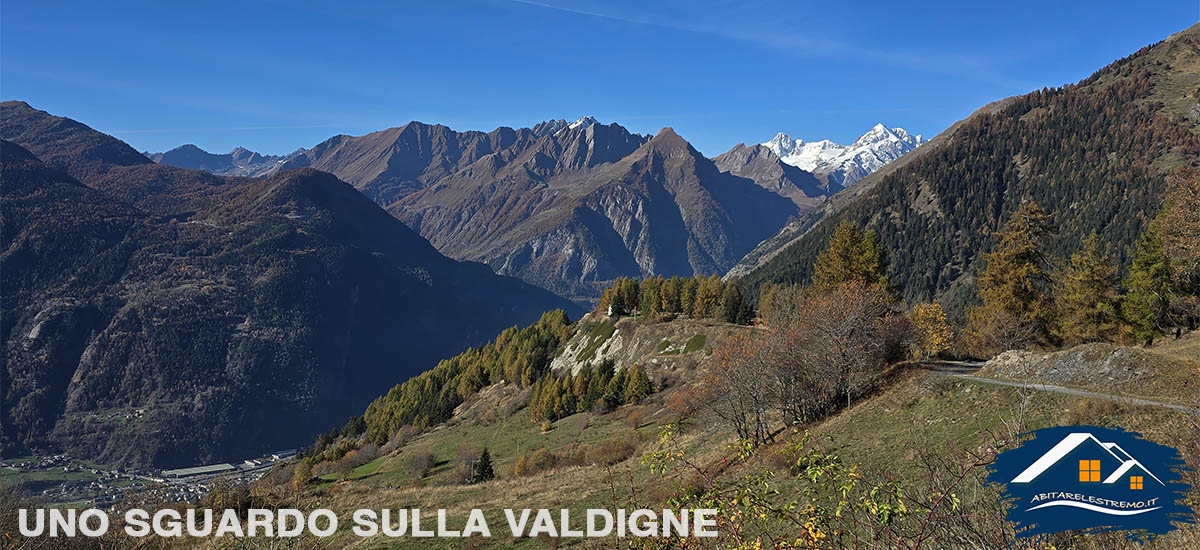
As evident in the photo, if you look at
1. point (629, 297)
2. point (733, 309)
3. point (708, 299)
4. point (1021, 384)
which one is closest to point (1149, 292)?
point (1021, 384)

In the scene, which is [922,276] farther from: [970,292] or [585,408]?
[585,408]

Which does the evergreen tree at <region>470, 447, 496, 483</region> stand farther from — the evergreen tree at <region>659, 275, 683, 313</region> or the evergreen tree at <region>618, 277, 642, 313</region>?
the evergreen tree at <region>618, 277, 642, 313</region>

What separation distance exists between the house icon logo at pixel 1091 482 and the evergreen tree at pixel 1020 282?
43904 millimetres

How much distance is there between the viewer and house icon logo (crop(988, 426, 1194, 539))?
6133 mm

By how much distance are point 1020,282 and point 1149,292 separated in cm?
971

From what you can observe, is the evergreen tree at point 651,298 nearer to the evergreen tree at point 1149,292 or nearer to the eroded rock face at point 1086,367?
the evergreen tree at point 1149,292

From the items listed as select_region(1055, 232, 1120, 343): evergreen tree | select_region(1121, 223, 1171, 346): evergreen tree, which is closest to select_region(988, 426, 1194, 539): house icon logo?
select_region(1121, 223, 1171, 346): evergreen tree

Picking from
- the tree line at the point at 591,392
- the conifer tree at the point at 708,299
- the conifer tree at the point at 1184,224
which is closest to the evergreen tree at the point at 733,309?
the conifer tree at the point at 708,299

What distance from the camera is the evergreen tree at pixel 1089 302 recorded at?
44.7 m

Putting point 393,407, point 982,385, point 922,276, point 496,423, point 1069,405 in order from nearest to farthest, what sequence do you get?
point 1069,405 → point 982,385 → point 496,423 → point 393,407 → point 922,276

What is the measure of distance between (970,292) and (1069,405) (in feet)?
581

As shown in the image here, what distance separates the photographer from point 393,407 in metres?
120

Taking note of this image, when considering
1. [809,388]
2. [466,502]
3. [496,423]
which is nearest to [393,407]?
[496,423]

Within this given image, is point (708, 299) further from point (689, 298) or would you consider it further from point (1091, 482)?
point (1091, 482)
